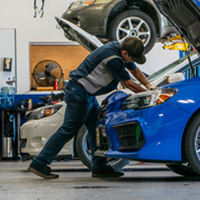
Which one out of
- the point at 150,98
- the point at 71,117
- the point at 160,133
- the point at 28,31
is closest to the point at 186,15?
the point at 150,98

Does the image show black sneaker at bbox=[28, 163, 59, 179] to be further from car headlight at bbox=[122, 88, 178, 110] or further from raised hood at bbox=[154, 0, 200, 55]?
raised hood at bbox=[154, 0, 200, 55]

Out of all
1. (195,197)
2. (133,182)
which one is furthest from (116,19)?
(195,197)

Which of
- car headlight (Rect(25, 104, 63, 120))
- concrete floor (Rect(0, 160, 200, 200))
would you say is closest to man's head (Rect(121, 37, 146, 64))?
concrete floor (Rect(0, 160, 200, 200))

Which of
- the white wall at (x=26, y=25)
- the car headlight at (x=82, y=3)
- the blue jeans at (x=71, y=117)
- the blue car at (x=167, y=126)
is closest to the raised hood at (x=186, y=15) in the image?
the blue car at (x=167, y=126)

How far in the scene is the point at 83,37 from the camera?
638 cm

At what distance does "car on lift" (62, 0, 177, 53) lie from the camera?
779cm

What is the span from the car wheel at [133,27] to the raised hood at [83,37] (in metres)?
1.16

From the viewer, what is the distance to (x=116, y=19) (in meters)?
7.88

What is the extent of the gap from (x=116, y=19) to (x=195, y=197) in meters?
5.58

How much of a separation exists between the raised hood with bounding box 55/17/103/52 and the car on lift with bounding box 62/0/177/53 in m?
0.94

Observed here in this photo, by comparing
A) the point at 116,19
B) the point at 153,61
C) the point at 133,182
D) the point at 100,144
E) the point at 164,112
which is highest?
the point at 116,19

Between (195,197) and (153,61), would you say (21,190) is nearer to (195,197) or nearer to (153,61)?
(195,197)

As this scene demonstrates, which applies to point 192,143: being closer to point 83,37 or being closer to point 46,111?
point 46,111

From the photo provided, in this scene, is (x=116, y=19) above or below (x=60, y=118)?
above
